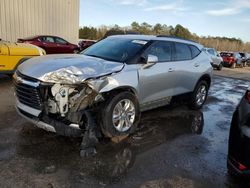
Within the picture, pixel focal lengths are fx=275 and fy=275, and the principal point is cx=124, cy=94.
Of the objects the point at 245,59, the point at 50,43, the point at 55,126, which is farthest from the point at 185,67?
the point at 245,59

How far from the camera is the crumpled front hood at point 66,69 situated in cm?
401

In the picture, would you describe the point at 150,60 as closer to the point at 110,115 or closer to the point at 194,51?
the point at 110,115

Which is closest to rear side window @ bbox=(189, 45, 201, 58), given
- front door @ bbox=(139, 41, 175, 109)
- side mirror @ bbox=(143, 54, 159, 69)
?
front door @ bbox=(139, 41, 175, 109)

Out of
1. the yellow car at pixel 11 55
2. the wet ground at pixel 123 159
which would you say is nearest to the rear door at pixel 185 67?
the wet ground at pixel 123 159

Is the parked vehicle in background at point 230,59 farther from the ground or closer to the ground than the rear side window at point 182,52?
closer to the ground

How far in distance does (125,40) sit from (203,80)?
278 centimetres

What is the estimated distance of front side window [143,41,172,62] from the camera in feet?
17.9

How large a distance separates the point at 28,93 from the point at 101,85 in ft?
3.65

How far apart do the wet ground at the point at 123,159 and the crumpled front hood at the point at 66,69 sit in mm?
1113

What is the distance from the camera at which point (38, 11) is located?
19.8 metres

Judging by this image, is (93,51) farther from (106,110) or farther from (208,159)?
(208,159)

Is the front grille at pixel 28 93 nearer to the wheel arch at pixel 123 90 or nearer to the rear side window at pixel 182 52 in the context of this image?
the wheel arch at pixel 123 90

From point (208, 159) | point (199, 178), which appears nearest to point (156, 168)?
point (199, 178)

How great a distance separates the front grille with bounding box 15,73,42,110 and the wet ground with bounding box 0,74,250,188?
0.67 meters
